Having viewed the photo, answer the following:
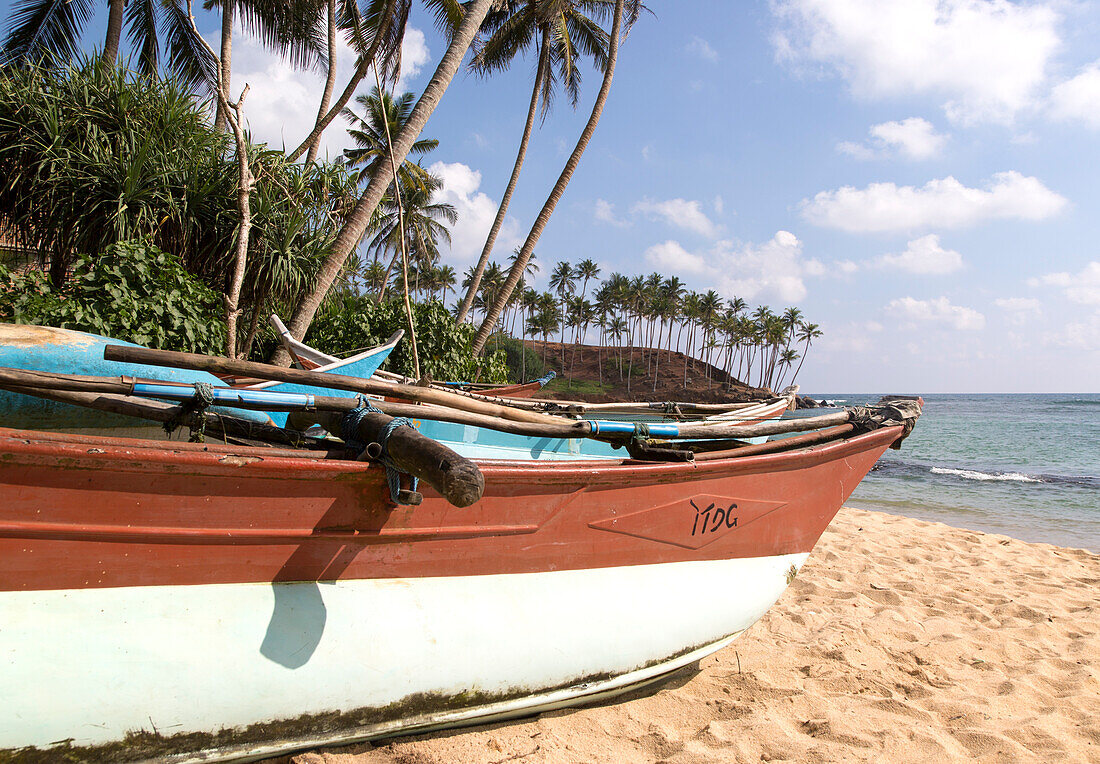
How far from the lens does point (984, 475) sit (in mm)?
15375

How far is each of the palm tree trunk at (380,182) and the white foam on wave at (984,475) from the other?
50.8 feet

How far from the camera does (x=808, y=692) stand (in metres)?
3.00

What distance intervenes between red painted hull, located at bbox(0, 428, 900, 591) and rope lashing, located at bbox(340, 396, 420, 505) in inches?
2.6

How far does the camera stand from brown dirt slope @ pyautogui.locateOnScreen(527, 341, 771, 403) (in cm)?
5669

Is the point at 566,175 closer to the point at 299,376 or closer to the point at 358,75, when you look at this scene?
the point at 358,75

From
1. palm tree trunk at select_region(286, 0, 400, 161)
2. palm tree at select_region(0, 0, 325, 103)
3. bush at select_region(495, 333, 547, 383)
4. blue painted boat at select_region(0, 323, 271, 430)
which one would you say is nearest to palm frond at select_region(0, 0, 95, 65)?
palm tree at select_region(0, 0, 325, 103)

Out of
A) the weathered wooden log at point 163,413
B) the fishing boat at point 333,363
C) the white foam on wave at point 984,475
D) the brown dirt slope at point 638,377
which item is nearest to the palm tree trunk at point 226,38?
the fishing boat at point 333,363

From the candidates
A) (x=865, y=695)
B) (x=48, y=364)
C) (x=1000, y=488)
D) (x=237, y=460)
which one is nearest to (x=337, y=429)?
(x=237, y=460)

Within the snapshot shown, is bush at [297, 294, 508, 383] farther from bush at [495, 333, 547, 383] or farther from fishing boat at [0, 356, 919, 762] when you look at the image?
bush at [495, 333, 547, 383]

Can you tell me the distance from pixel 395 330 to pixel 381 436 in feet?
31.4

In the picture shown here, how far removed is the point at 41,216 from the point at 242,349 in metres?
2.79

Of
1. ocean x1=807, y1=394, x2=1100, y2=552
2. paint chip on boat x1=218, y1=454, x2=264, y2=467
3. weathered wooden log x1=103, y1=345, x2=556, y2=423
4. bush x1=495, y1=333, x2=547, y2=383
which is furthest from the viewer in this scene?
bush x1=495, y1=333, x2=547, y2=383

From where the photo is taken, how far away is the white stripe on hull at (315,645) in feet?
5.39

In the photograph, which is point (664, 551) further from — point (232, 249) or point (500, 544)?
point (232, 249)
